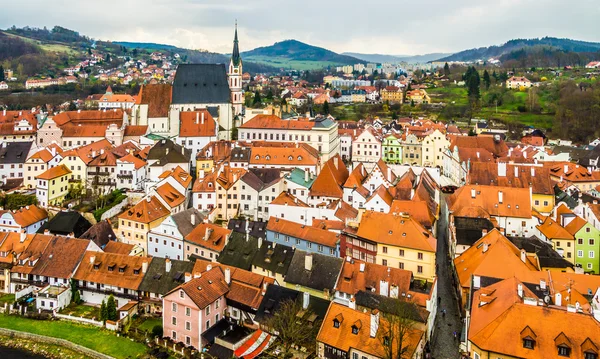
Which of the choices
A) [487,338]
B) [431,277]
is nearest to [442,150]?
[431,277]

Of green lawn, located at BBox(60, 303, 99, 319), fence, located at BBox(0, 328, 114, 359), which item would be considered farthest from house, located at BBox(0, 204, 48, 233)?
fence, located at BBox(0, 328, 114, 359)

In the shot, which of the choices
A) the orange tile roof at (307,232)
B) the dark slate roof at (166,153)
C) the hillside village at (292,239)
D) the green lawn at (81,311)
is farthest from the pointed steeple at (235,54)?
the green lawn at (81,311)

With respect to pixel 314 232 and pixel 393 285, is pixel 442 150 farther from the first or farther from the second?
pixel 393 285

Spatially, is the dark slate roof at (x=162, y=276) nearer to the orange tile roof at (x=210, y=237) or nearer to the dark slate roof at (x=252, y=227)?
the orange tile roof at (x=210, y=237)

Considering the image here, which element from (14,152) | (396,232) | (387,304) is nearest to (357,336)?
(387,304)

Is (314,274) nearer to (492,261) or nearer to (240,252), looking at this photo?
(240,252)
